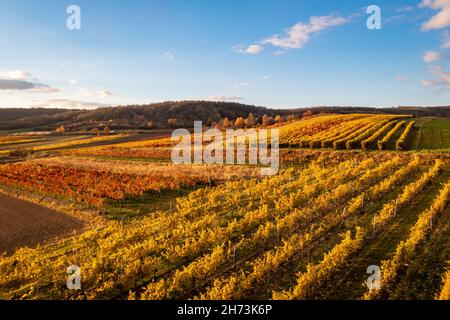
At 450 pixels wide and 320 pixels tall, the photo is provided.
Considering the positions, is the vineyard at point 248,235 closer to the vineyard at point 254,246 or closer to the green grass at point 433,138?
the vineyard at point 254,246

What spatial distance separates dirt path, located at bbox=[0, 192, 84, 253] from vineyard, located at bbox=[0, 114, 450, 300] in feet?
2.64

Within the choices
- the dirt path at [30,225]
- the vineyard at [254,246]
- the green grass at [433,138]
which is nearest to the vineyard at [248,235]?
the vineyard at [254,246]

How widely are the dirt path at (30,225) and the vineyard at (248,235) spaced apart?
31.7 inches

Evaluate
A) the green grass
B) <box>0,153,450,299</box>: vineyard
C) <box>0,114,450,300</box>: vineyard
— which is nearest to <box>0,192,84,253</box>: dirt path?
<box>0,114,450,300</box>: vineyard

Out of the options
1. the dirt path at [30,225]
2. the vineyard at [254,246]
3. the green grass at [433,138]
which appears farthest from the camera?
the green grass at [433,138]

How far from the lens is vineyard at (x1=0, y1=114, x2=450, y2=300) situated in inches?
636

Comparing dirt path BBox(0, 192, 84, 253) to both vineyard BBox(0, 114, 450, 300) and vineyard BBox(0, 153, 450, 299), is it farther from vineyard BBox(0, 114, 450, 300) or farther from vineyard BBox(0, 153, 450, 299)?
vineyard BBox(0, 153, 450, 299)

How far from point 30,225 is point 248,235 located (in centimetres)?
1690

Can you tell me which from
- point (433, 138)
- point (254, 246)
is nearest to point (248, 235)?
point (254, 246)

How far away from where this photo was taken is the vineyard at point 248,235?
636 inches

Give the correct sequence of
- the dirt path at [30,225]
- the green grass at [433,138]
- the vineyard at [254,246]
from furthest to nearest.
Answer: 1. the green grass at [433,138]
2. the dirt path at [30,225]
3. the vineyard at [254,246]

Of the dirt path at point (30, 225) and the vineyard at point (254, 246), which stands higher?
the vineyard at point (254, 246)

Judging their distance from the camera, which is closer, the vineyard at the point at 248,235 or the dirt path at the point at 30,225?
the vineyard at the point at 248,235
